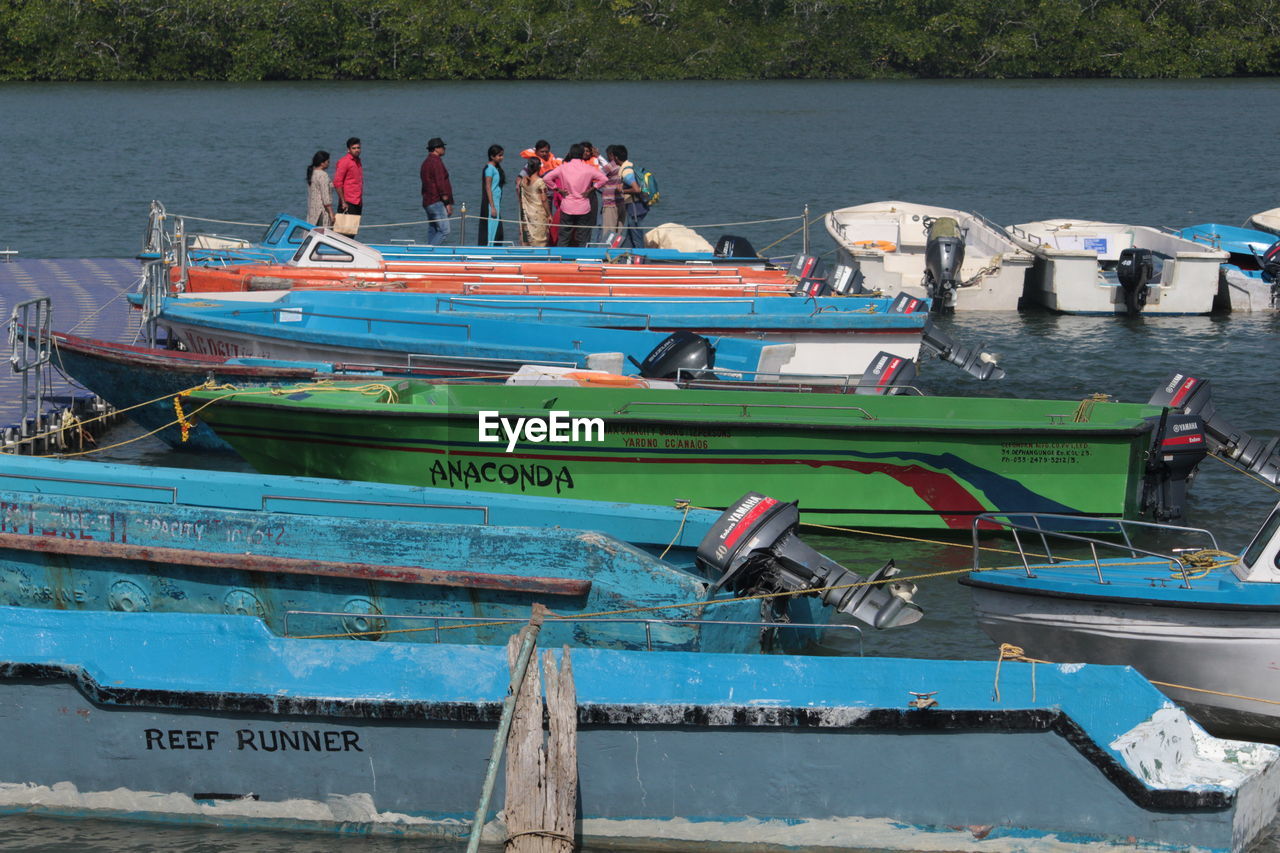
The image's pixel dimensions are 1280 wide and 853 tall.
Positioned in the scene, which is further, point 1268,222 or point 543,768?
point 1268,222

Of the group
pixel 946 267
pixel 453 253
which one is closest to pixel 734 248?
pixel 453 253

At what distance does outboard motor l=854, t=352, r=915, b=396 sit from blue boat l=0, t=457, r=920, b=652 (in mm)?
4454

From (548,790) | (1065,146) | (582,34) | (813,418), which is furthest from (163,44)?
(548,790)

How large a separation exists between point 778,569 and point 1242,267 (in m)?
20.1

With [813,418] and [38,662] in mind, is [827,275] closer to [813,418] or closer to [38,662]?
[813,418]

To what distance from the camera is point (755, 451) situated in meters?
12.6

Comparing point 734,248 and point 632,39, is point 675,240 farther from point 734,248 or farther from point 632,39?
point 632,39

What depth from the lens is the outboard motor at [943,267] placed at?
23.6m

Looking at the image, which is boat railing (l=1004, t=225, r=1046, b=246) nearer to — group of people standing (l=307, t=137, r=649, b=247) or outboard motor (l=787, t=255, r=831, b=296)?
outboard motor (l=787, t=255, r=831, b=296)

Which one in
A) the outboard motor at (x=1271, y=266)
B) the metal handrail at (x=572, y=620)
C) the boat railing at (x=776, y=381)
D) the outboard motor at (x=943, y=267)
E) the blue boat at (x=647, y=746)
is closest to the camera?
the blue boat at (x=647, y=746)

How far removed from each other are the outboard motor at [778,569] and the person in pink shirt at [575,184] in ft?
41.4

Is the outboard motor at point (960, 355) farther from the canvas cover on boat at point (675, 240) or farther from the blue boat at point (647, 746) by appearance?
the blue boat at point (647, 746)

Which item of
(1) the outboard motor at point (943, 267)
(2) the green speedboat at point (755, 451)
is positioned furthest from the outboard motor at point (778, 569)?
(1) the outboard motor at point (943, 267)

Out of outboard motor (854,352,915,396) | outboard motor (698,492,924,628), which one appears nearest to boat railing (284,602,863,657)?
outboard motor (698,492,924,628)
